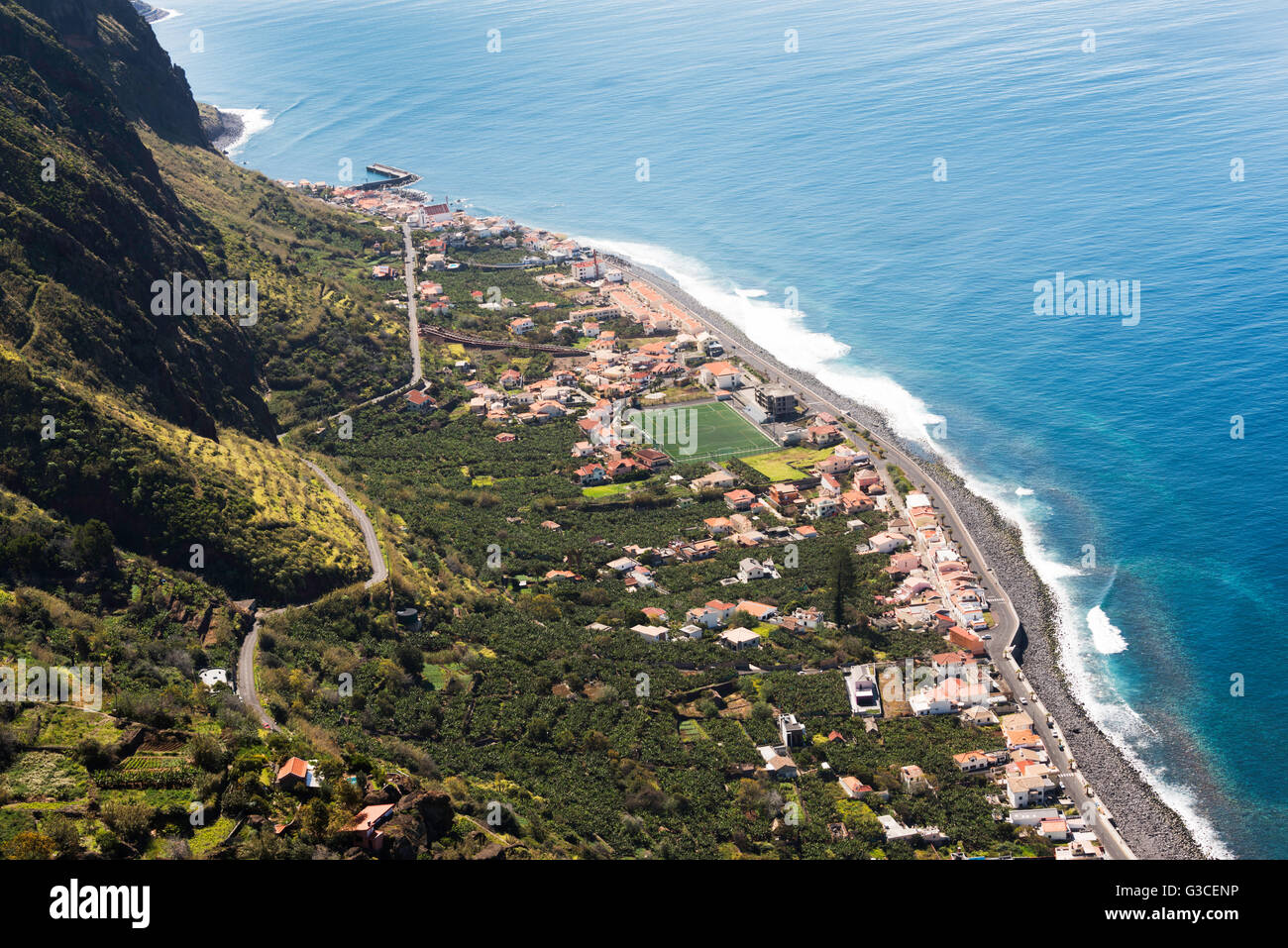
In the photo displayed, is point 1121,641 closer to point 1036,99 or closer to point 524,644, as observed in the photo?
point 524,644

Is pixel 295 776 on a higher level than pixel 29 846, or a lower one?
lower

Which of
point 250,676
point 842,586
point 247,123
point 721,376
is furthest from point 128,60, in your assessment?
point 247,123

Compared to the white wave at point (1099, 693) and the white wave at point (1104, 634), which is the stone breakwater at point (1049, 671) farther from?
the white wave at point (1104, 634)

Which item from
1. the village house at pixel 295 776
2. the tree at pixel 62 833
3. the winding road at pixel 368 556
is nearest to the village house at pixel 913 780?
the village house at pixel 295 776

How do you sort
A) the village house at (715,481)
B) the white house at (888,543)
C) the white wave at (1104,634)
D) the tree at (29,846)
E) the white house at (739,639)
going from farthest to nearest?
the village house at (715,481)
the white house at (888,543)
the white wave at (1104,634)
the white house at (739,639)
the tree at (29,846)

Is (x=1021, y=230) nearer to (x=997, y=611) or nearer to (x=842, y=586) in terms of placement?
(x=997, y=611)

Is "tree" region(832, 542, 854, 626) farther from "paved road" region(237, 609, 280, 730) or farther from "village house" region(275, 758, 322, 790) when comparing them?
"village house" region(275, 758, 322, 790)
